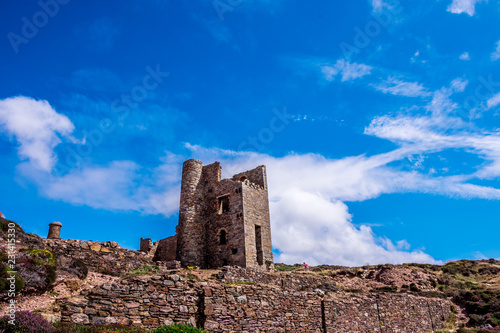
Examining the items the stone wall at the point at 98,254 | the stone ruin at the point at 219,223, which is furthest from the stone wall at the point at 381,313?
the stone wall at the point at 98,254

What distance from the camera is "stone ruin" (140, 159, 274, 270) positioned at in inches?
960

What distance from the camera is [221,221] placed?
25.6 metres

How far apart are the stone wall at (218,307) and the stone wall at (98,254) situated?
4854 mm

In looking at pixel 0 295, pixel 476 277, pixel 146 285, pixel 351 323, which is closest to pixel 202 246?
pixel 351 323

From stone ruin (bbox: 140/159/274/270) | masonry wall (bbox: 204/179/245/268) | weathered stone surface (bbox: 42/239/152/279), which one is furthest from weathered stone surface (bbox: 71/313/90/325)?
masonry wall (bbox: 204/179/245/268)

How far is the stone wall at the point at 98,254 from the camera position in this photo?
567 inches

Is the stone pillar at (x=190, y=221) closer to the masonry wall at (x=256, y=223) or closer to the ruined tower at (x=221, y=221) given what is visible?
the ruined tower at (x=221, y=221)

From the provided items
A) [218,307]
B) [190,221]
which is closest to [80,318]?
[218,307]

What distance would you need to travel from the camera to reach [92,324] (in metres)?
9.41

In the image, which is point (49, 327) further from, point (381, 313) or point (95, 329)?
point (381, 313)

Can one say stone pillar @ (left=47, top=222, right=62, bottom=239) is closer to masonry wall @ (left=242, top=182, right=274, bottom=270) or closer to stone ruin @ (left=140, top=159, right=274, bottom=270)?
stone ruin @ (left=140, top=159, right=274, bottom=270)

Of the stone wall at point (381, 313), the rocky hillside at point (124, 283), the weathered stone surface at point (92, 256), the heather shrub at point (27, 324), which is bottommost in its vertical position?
the stone wall at point (381, 313)

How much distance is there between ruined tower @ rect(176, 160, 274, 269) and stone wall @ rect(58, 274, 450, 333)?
881 centimetres

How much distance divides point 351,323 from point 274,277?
632 centimetres
